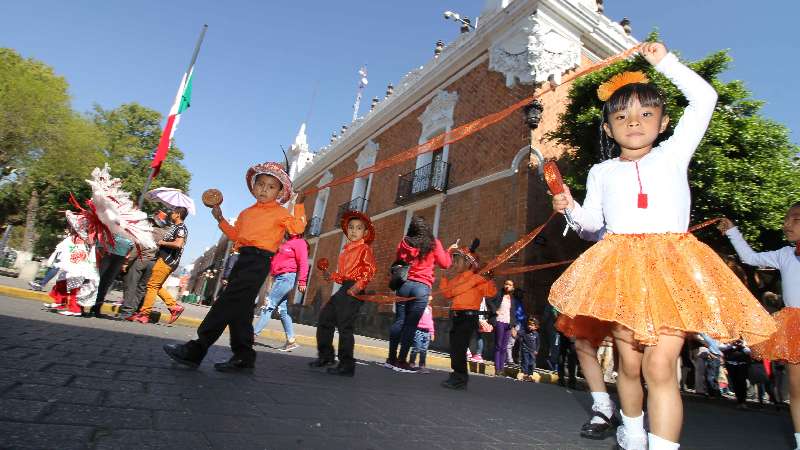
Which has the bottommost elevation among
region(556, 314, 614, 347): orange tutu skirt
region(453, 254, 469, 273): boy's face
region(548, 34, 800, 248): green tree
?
region(556, 314, 614, 347): orange tutu skirt

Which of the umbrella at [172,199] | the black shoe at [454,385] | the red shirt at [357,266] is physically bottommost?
the black shoe at [454,385]

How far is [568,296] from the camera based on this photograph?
2.11 m

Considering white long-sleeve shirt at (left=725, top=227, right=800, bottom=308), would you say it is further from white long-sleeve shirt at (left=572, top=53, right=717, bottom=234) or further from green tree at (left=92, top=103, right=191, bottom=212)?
green tree at (left=92, top=103, right=191, bottom=212)

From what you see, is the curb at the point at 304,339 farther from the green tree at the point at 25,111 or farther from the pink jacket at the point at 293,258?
the green tree at the point at 25,111

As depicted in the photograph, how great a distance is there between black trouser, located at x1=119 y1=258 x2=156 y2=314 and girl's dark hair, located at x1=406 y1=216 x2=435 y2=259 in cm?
389

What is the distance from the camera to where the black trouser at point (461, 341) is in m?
4.52

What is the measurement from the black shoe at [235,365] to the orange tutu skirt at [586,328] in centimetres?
227

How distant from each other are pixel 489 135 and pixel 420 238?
349 inches

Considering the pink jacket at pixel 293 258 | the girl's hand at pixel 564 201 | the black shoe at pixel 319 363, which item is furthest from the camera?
the pink jacket at pixel 293 258

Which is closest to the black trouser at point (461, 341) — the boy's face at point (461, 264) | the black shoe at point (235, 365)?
the boy's face at point (461, 264)

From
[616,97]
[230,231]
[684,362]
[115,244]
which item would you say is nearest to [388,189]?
[684,362]

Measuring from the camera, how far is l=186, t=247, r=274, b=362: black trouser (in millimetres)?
3133

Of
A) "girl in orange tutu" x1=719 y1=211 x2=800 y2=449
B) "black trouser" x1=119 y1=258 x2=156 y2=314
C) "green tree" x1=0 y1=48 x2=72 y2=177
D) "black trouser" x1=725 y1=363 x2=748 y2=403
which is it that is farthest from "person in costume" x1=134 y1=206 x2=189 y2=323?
"green tree" x1=0 y1=48 x2=72 y2=177

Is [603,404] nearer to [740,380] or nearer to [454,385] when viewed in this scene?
[454,385]
